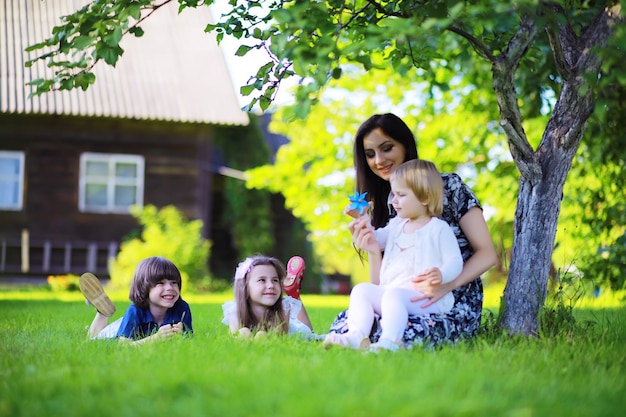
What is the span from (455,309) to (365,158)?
3.68 ft

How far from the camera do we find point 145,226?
52.0 feet

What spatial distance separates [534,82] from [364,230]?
195 inches

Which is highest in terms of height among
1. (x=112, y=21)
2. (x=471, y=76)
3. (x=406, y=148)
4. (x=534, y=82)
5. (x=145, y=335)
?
(x=471, y=76)

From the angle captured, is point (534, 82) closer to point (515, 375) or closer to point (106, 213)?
point (515, 375)

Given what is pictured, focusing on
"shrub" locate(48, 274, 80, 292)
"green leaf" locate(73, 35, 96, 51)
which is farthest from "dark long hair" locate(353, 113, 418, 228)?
"shrub" locate(48, 274, 80, 292)

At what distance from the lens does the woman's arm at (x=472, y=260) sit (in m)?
4.19

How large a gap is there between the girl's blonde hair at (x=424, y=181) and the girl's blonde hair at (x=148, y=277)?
1.65 m

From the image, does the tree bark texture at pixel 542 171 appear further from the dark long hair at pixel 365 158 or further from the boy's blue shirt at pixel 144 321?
the boy's blue shirt at pixel 144 321

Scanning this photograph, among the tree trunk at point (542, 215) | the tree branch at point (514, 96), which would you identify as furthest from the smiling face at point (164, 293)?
the tree branch at point (514, 96)

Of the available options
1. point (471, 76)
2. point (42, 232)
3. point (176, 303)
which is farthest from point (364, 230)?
point (42, 232)

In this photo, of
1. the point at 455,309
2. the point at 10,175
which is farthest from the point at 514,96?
the point at 10,175

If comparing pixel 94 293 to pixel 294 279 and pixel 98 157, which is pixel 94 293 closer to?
pixel 294 279

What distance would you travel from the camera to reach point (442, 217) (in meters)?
4.64

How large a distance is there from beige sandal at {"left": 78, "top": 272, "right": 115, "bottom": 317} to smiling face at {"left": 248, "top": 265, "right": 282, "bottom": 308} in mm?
1045
